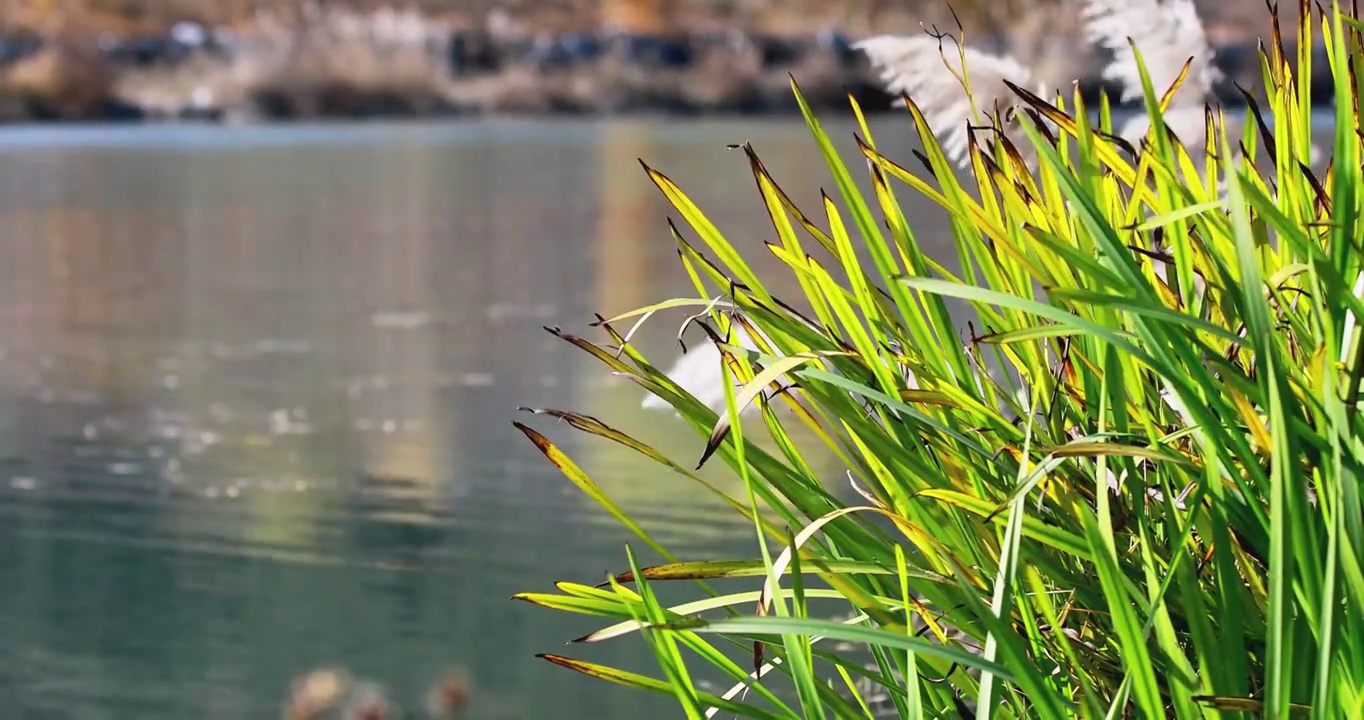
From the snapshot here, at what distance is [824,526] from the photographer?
2.25 ft

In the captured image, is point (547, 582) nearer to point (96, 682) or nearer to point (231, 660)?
point (231, 660)

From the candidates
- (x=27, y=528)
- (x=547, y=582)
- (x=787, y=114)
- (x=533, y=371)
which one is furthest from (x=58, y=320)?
(x=787, y=114)

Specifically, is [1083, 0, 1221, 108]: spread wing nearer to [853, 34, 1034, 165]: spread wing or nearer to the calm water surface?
[853, 34, 1034, 165]: spread wing

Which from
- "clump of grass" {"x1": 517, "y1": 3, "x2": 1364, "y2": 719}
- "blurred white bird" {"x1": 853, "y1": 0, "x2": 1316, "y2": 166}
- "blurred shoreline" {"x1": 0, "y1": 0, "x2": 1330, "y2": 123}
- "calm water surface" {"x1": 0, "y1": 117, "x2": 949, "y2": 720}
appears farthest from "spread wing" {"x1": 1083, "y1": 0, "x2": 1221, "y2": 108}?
"blurred shoreline" {"x1": 0, "y1": 0, "x2": 1330, "y2": 123}

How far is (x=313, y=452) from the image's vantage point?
283cm

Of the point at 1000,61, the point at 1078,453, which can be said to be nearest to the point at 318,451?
the point at 1000,61

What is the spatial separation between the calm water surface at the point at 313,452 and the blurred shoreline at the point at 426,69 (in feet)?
27.1

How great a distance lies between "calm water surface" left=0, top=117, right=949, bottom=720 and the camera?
6.05 feet

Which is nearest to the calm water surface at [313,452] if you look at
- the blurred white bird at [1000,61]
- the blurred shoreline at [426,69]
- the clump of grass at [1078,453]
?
the blurred white bird at [1000,61]

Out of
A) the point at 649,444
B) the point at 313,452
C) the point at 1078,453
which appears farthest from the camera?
the point at 313,452

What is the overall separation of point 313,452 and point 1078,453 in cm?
238

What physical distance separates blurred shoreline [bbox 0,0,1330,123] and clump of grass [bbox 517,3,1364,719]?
1346 centimetres

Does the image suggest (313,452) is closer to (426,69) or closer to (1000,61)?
(1000,61)

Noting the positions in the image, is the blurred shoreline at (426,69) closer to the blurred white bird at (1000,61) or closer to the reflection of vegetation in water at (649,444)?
the reflection of vegetation in water at (649,444)
